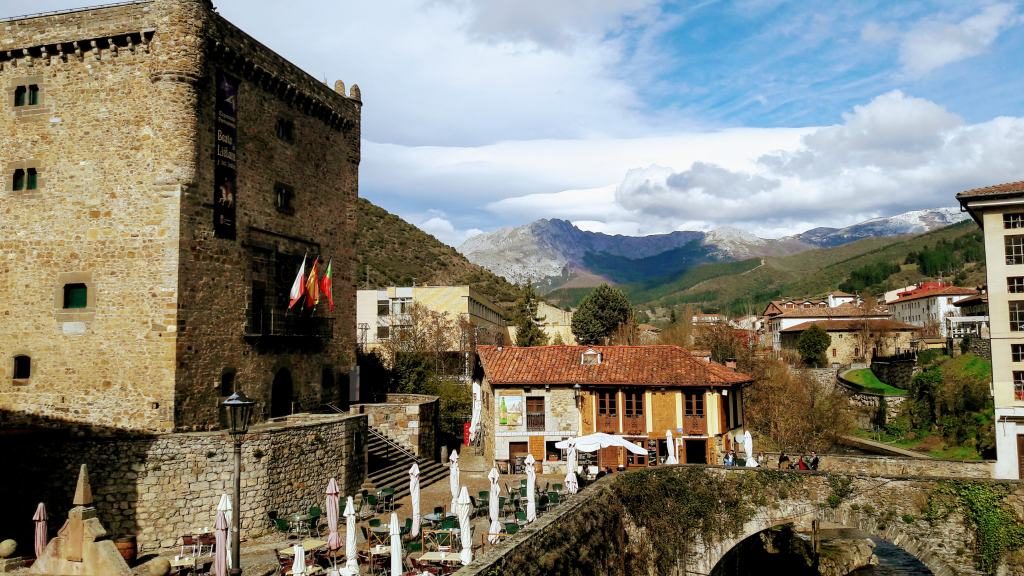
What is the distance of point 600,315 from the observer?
74.2 m

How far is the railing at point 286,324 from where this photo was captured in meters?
26.5

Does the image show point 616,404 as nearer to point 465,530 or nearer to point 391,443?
point 391,443

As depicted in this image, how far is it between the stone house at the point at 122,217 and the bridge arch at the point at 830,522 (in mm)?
16424

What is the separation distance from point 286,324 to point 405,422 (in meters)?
6.81

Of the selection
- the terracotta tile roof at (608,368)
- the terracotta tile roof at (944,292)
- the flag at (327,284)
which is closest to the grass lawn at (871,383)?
the terracotta tile roof at (608,368)

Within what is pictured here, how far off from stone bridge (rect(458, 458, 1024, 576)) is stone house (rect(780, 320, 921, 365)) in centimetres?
6148

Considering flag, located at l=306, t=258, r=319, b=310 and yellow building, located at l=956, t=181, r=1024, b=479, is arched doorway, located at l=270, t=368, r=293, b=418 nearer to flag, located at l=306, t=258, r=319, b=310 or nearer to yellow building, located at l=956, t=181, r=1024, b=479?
flag, located at l=306, t=258, r=319, b=310

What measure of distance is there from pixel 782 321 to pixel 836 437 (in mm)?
56089

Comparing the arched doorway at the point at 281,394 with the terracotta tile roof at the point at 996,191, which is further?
the terracotta tile roof at the point at 996,191

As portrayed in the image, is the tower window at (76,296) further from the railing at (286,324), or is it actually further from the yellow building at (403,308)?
the yellow building at (403,308)

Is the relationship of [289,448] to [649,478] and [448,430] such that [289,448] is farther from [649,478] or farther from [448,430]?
[448,430]

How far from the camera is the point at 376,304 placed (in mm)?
63875

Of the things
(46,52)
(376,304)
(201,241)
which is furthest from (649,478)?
(376,304)

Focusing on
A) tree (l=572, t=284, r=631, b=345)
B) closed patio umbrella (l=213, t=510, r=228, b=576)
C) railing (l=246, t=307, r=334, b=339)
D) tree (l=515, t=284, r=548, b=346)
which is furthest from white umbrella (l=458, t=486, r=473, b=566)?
tree (l=572, t=284, r=631, b=345)
